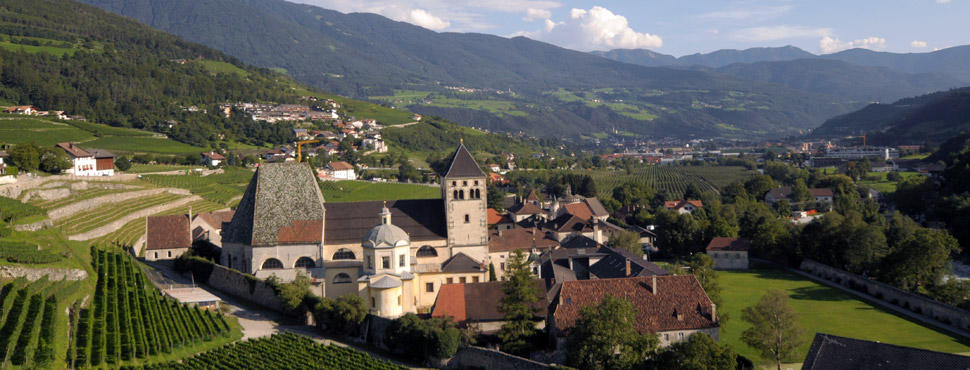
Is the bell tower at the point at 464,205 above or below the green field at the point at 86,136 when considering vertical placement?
below

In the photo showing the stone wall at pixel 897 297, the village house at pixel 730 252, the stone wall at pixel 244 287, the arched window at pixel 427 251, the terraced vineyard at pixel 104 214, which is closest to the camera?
the stone wall at pixel 897 297

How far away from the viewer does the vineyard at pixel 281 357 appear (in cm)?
3519

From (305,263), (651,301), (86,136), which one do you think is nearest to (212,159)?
(86,136)

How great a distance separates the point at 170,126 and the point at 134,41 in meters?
74.2

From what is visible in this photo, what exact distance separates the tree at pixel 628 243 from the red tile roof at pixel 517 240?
554 centimetres

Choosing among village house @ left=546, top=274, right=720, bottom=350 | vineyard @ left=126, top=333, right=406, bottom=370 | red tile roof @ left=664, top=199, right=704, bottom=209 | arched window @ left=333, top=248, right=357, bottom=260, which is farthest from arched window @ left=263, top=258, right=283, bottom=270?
red tile roof @ left=664, top=199, right=704, bottom=209

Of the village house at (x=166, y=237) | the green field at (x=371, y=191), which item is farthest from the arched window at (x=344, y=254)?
the green field at (x=371, y=191)

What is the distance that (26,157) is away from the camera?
67.4m

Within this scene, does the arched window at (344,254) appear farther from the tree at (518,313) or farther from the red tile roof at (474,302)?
the tree at (518,313)

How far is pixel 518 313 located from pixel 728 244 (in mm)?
36969

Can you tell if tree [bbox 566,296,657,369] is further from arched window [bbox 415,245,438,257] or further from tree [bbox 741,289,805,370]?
arched window [bbox 415,245,438,257]

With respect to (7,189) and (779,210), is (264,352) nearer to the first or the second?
(7,189)

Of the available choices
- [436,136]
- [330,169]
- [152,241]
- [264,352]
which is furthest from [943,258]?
[436,136]

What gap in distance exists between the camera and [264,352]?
37.6 metres
